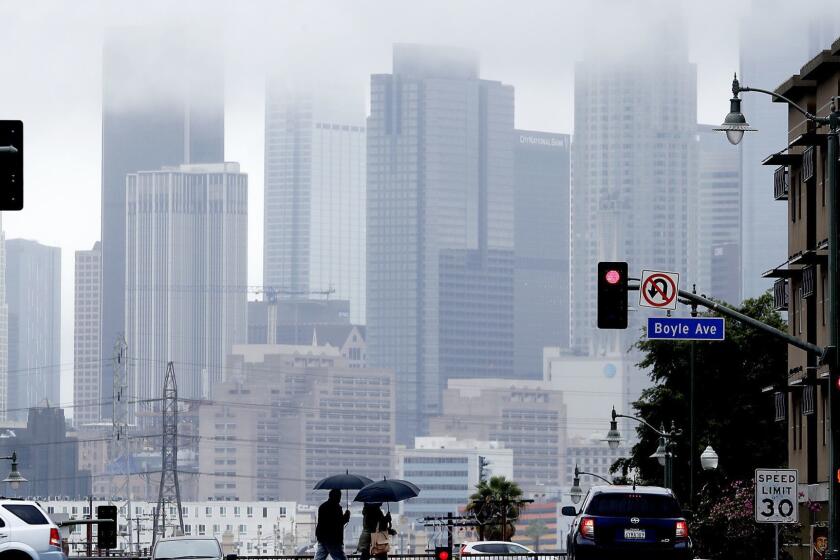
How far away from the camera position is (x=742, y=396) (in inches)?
3477

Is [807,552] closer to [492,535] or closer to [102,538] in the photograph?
[102,538]

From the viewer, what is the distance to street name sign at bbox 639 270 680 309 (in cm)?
3431

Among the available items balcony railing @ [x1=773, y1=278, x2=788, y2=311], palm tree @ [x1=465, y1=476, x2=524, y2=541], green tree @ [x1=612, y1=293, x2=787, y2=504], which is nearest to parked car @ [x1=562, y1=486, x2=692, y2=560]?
balcony railing @ [x1=773, y1=278, x2=788, y2=311]

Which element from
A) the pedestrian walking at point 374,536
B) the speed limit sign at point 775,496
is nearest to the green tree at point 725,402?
the pedestrian walking at point 374,536

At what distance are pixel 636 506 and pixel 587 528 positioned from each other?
91cm

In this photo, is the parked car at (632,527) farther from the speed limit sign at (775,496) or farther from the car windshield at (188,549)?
the car windshield at (188,549)

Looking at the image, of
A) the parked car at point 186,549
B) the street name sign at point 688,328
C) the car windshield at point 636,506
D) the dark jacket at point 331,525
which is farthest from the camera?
the parked car at point 186,549

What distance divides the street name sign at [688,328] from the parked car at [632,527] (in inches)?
187

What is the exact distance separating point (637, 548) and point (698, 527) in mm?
41432

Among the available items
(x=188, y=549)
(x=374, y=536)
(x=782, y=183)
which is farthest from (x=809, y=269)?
(x=188, y=549)

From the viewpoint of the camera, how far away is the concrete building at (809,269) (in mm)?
60031

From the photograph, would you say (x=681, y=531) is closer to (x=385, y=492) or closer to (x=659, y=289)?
(x=659, y=289)

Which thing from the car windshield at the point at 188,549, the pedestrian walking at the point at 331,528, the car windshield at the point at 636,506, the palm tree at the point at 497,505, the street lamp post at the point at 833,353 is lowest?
the palm tree at the point at 497,505

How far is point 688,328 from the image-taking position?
3516 cm
